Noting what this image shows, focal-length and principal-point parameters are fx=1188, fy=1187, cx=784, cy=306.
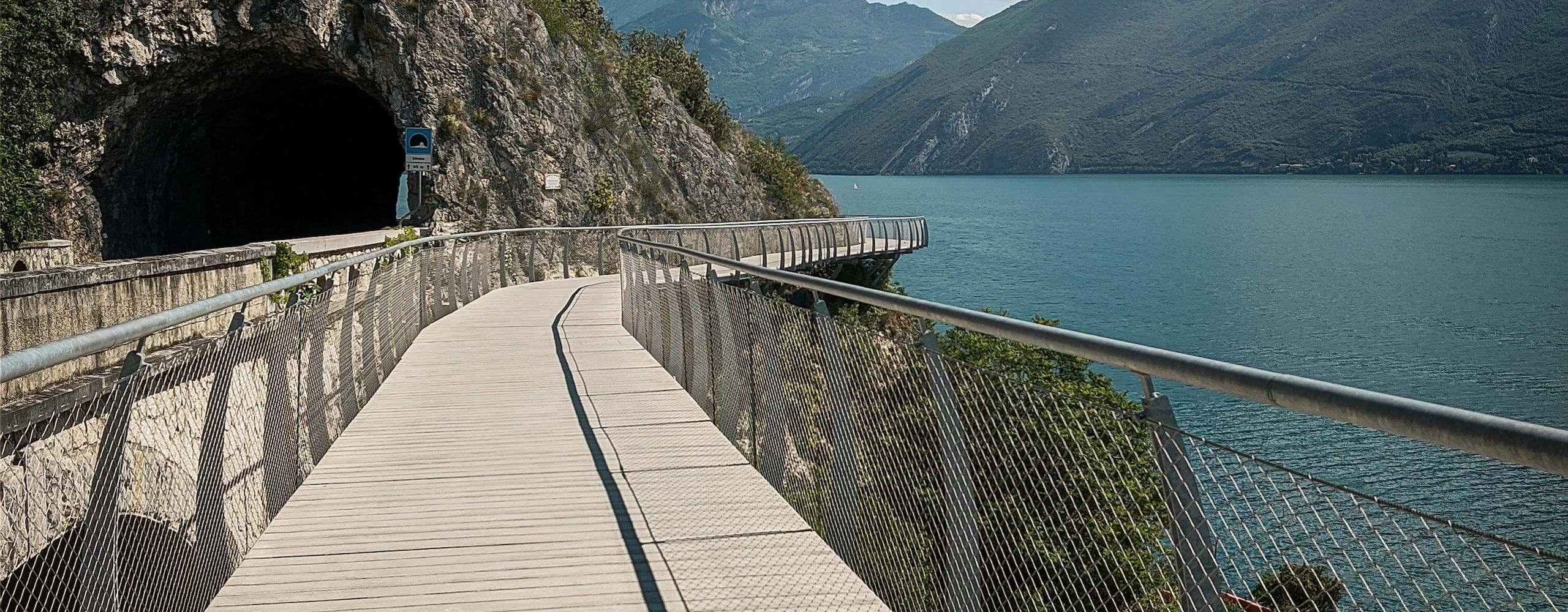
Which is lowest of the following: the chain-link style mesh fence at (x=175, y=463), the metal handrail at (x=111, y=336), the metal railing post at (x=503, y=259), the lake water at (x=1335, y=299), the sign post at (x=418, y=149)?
the lake water at (x=1335, y=299)

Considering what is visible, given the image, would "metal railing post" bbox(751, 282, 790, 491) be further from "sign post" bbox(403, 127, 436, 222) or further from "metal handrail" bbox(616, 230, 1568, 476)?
"sign post" bbox(403, 127, 436, 222)

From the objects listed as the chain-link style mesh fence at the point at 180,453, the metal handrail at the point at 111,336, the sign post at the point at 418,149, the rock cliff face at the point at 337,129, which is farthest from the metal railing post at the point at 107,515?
the rock cliff face at the point at 337,129

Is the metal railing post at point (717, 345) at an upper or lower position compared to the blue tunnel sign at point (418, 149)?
lower

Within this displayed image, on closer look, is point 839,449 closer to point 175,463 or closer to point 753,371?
point 753,371

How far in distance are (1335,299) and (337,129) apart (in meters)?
47.8

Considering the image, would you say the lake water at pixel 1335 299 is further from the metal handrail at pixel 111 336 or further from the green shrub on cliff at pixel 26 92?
the green shrub on cliff at pixel 26 92

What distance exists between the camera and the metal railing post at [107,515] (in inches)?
136

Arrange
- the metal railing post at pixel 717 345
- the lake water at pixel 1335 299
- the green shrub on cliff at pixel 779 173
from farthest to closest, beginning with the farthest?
Answer: 1. the green shrub on cliff at pixel 779 173
2. the lake water at pixel 1335 299
3. the metal railing post at pixel 717 345

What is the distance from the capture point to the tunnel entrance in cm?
3117

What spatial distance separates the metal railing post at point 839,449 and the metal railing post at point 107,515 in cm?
289

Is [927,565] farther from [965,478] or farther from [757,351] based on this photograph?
[757,351]

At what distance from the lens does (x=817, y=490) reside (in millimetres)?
5910

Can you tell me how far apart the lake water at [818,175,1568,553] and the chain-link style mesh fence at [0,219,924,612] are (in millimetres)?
4153

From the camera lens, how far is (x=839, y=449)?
5.60m
